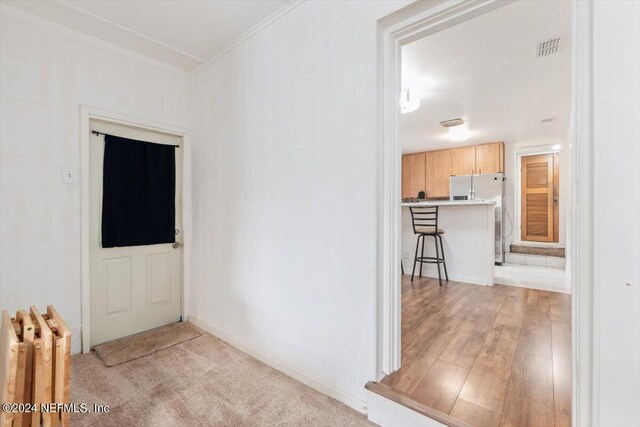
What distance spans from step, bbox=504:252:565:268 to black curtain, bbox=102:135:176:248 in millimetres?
6439

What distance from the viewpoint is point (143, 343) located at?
260 centimetres

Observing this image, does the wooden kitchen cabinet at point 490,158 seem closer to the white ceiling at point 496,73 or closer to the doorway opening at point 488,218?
the doorway opening at point 488,218

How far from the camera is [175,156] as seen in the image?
3.13 m

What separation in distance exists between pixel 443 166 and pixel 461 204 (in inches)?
107

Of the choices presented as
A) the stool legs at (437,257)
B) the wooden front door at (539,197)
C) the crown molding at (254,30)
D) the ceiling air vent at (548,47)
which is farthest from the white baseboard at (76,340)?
the wooden front door at (539,197)

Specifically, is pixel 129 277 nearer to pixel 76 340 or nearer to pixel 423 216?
pixel 76 340

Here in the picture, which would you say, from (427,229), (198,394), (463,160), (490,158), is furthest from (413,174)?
(198,394)

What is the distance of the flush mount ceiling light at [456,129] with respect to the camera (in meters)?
4.64

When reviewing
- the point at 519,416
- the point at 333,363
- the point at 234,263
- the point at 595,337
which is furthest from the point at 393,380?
the point at 234,263

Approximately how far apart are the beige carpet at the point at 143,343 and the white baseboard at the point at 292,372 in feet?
0.76

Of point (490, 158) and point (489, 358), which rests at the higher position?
point (490, 158)

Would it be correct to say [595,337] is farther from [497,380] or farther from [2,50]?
[2,50]

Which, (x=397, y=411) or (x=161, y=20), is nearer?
(x=397, y=411)

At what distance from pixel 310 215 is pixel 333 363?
975 mm
